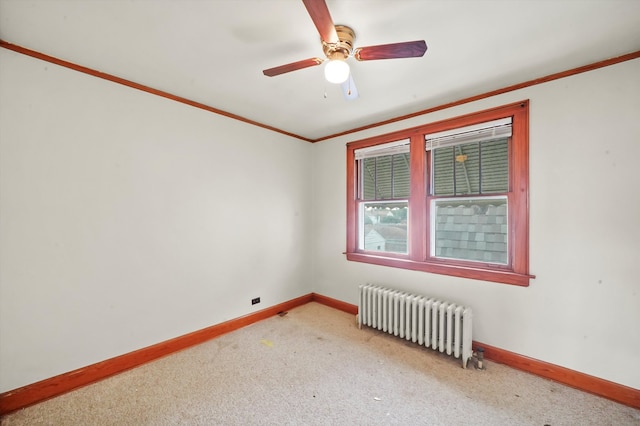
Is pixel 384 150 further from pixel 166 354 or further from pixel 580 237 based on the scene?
pixel 166 354

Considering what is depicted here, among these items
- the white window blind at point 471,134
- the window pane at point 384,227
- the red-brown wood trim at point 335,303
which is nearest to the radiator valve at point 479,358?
the window pane at point 384,227

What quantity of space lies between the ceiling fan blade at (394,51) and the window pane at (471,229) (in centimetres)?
180

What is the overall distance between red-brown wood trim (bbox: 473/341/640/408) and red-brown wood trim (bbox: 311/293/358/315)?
147cm

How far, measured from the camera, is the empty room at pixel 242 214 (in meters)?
1.69

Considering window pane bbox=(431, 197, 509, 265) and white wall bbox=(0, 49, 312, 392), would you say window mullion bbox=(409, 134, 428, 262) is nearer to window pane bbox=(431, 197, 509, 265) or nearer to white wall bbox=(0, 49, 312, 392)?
window pane bbox=(431, 197, 509, 265)

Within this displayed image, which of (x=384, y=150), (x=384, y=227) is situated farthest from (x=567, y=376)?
(x=384, y=150)

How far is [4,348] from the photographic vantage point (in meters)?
1.77

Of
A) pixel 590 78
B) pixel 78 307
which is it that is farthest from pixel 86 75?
pixel 590 78

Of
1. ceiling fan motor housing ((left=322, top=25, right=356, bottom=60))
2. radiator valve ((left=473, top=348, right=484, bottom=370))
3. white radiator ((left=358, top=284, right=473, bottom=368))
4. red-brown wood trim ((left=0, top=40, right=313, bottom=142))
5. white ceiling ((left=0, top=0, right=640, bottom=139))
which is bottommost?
radiator valve ((left=473, top=348, right=484, bottom=370))

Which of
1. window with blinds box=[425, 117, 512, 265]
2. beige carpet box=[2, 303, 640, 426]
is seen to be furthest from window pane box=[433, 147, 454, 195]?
beige carpet box=[2, 303, 640, 426]

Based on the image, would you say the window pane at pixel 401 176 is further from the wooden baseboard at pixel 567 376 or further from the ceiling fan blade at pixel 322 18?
the ceiling fan blade at pixel 322 18

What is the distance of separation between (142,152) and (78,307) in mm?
1402

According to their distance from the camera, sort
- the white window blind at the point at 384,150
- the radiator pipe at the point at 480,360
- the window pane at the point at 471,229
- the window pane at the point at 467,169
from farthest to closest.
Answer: the white window blind at the point at 384,150 → the window pane at the point at 467,169 → the window pane at the point at 471,229 → the radiator pipe at the point at 480,360

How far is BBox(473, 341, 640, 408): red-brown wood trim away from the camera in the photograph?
6.10 ft
